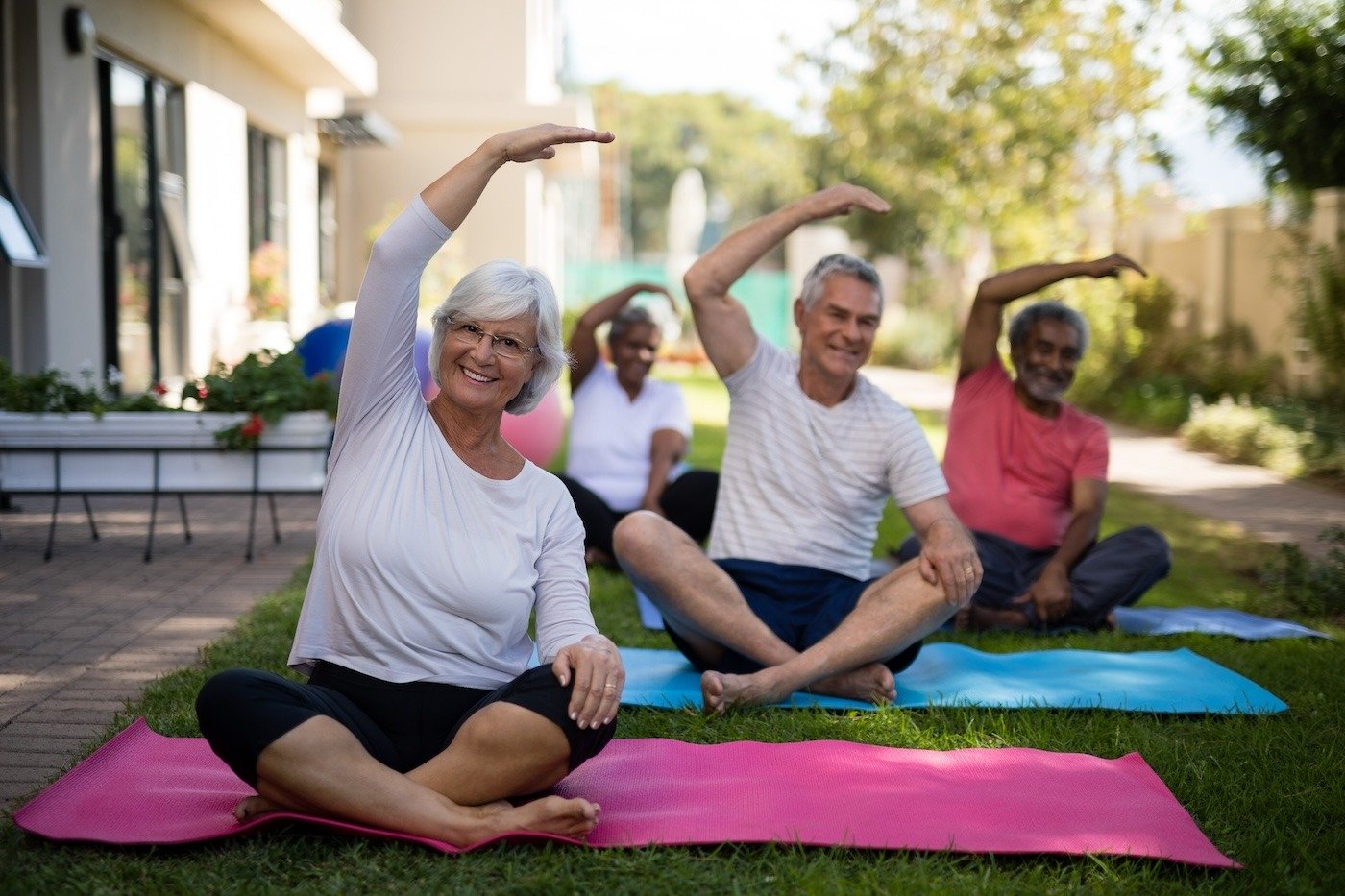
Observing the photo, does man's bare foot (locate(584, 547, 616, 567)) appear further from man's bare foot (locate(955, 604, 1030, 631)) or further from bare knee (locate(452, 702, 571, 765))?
bare knee (locate(452, 702, 571, 765))

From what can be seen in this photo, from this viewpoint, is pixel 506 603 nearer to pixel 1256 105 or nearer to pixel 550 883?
pixel 550 883

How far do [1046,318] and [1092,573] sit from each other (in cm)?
107

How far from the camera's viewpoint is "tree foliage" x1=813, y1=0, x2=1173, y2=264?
16.5m

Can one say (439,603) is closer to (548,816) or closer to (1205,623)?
(548,816)

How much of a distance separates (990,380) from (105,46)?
7.13m

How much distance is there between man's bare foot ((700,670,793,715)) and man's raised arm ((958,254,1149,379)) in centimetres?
198

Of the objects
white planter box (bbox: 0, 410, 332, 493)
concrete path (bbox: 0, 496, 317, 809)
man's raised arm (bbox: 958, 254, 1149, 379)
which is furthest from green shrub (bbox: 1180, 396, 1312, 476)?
white planter box (bbox: 0, 410, 332, 493)

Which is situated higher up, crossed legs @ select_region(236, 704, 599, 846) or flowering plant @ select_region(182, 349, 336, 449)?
flowering plant @ select_region(182, 349, 336, 449)

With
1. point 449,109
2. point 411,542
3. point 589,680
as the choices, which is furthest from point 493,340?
point 449,109

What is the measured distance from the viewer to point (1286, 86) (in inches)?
373

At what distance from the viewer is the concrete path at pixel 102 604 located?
395 centimetres

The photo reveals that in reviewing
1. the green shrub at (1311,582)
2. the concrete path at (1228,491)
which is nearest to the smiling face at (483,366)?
the green shrub at (1311,582)

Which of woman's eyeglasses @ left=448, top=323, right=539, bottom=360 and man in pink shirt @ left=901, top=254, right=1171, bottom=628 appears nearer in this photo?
woman's eyeglasses @ left=448, top=323, right=539, bottom=360

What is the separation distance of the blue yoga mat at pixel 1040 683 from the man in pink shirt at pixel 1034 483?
529 millimetres
